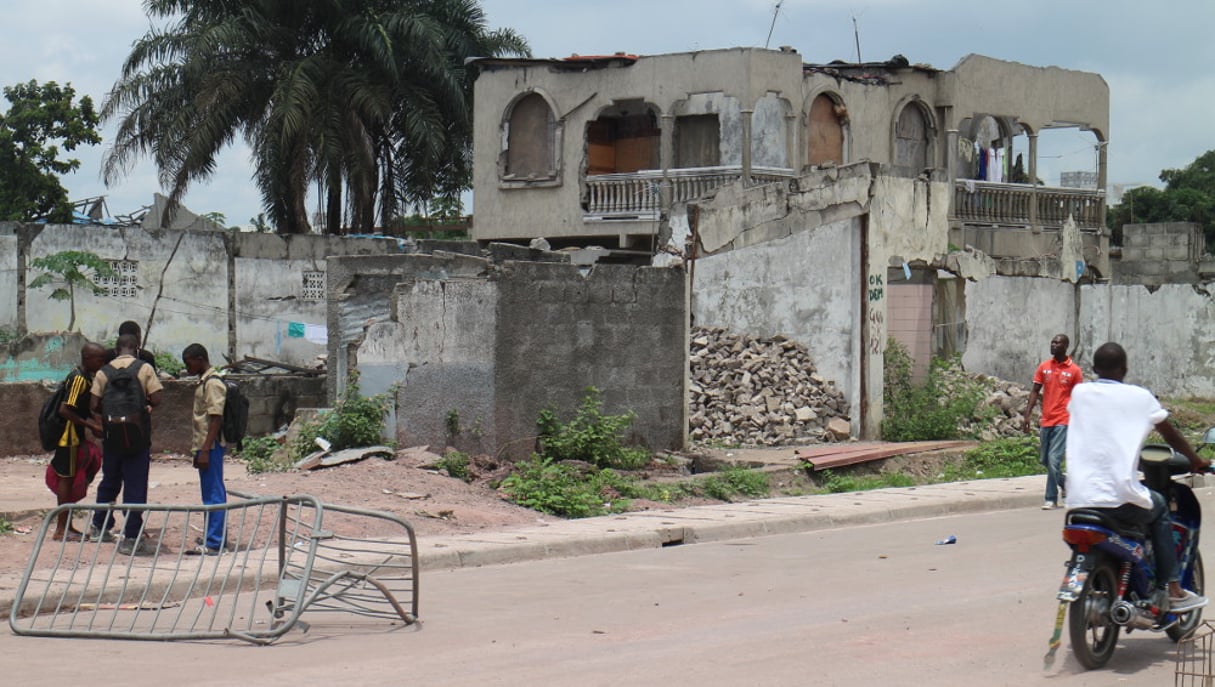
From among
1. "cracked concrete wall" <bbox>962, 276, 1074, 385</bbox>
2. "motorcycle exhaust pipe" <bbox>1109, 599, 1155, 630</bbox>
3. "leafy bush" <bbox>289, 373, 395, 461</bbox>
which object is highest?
"cracked concrete wall" <bbox>962, 276, 1074, 385</bbox>

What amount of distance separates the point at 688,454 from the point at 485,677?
1127 cm

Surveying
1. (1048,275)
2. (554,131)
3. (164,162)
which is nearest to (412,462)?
(1048,275)

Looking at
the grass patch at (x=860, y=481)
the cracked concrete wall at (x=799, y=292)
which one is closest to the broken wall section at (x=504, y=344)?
the grass patch at (x=860, y=481)

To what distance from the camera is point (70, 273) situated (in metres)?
25.2

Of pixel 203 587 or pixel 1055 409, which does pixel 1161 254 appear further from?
pixel 203 587

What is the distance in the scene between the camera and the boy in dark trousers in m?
11.0

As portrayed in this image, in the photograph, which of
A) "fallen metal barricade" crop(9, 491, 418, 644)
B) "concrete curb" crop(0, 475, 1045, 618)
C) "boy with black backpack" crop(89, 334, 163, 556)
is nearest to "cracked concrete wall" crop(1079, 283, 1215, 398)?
"concrete curb" crop(0, 475, 1045, 618)

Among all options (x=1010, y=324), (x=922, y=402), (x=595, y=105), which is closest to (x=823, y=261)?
(x=922, y=402)

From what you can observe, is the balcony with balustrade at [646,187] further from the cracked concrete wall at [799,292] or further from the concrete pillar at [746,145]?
the cracked concrete wall at [799,292]

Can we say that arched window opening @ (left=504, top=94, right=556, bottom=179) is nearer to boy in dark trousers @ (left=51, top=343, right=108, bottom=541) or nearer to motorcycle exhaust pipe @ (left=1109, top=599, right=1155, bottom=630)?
boy in dark trousers @ (left=51, top=343, right=108, bottom=541)

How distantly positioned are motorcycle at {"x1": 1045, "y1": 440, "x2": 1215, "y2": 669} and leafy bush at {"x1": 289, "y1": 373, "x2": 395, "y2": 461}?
9.29 metres

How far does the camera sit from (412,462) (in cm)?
1489

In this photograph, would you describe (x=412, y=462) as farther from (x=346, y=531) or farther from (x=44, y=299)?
(x=44, y=299)

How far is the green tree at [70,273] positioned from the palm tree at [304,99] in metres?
10.0
